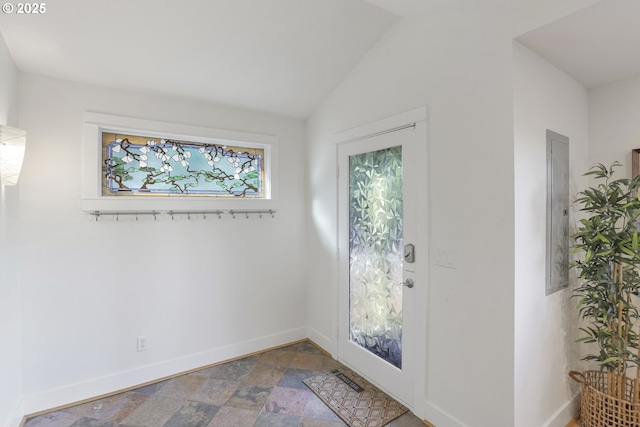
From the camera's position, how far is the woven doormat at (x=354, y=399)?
2.15 metres

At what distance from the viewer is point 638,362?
5.66ft

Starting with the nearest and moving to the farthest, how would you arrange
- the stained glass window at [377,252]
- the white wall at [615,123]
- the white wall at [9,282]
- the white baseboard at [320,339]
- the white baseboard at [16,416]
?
the white wall at [9,282], the white baseboard at [16,416], the white wall at [615,123], the stained glass window at [377,252], the white baseboard at [320,339]

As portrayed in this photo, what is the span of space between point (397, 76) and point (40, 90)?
2558mm

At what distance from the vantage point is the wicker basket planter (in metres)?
1.74

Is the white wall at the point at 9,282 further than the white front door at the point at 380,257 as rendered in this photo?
No

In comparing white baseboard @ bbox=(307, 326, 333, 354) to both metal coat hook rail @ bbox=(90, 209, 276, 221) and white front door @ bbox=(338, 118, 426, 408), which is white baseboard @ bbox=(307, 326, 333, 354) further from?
metal coat hook rail @ bbox=(90, 209, 276, 221)

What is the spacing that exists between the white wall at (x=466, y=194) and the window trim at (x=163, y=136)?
1401 millimetres

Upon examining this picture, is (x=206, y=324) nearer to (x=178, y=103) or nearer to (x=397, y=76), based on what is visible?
(x=178, y=103)

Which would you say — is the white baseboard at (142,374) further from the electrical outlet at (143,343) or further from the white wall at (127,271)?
the electrical outlet at (143,343)

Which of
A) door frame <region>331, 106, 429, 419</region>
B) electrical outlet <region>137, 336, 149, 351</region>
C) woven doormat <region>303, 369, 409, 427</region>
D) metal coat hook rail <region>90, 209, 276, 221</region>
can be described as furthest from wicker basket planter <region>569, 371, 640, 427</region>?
electrical outlet <region>137, 336, 149, 351</region>

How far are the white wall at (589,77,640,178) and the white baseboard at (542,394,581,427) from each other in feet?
5.18

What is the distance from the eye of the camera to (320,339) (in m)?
3.22

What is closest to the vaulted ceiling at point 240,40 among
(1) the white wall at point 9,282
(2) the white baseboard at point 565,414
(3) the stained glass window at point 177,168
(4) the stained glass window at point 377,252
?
(1) the white wall at point 9,282

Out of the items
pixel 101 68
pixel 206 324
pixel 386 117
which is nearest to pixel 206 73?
pixel 101 68
